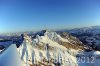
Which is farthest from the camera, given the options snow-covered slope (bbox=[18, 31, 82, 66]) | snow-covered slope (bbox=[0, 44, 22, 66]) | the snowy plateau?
snow-covered slope (bbox=[18, 31, 82, 66])

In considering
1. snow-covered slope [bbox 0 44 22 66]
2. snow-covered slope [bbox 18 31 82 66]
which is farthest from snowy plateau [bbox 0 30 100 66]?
snow-covered slope [bbox 0 44 22 66]

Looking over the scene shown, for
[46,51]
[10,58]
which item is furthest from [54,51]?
[10,58]

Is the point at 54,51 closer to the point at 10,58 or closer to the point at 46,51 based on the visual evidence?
the point at 46,51

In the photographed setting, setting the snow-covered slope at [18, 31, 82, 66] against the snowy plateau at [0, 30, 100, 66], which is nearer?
the snowy plateau at [0, 30, 100, 66]

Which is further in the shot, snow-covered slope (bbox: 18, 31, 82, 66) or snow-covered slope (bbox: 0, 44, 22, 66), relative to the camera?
snow-covered slope (bbox: 18, 31, 82, 66)

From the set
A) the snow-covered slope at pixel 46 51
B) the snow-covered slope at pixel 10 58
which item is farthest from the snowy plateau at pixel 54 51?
the snow-covered slope at pixel 10 58

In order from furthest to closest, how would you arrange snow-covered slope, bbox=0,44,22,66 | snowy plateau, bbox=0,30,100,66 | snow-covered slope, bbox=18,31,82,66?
snow-covered slope, bbox=18,31,82,66 < snowy plateau, bbox=0,30,100,66 < snow-covered slope, bbox=0,44,22,66

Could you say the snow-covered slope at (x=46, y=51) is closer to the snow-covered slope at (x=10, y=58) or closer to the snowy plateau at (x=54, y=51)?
the snowy plateau at (x=54, y=51)

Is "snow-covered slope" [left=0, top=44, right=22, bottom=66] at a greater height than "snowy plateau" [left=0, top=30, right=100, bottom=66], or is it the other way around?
"snow-covered slope" [left=0, top=44, right=22, bottom=66]

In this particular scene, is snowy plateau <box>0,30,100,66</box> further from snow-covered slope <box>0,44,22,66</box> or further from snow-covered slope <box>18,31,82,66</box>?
snow-covered slope <box>0,44,22,66</box>
